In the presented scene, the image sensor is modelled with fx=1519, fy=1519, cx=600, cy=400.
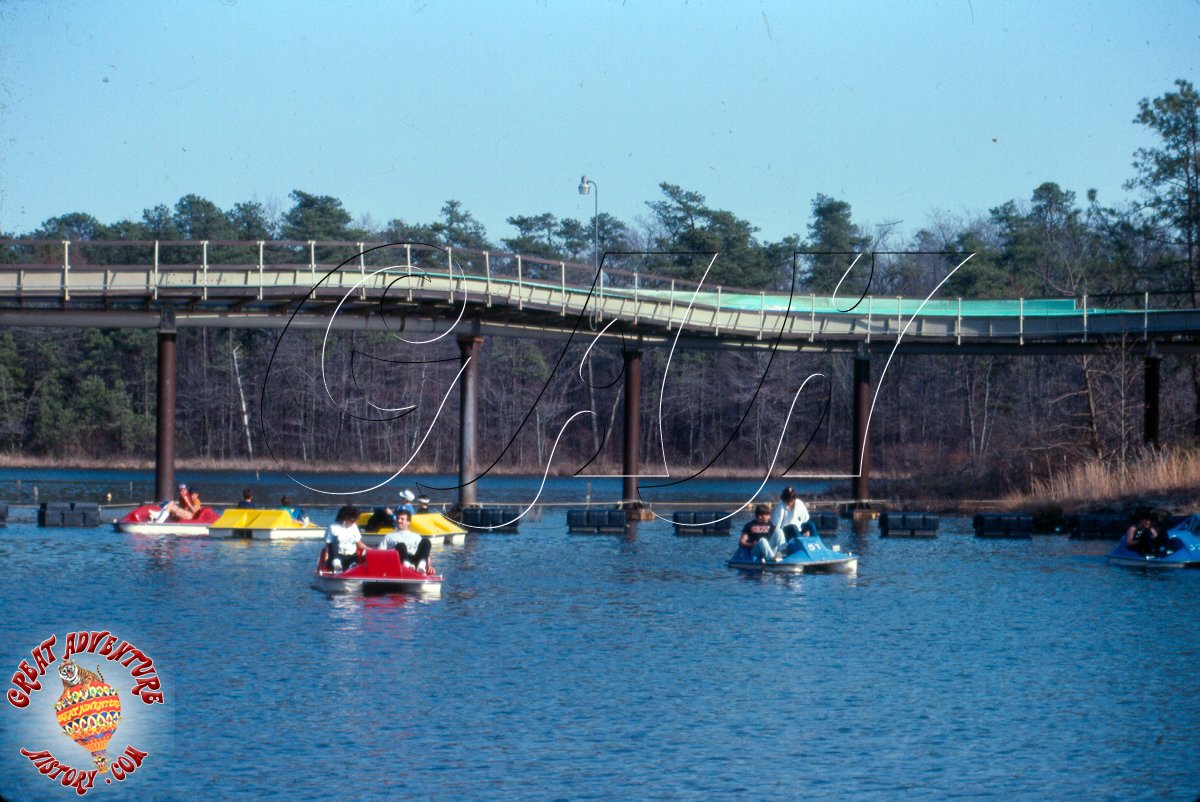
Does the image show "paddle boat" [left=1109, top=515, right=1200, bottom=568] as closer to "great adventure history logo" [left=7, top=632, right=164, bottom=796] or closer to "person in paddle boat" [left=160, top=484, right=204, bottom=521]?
"person in paddle boat" [left=160, top=484, right=204, bottom=521]

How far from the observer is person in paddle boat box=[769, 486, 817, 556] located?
41781mm

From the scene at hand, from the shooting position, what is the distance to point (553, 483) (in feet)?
315

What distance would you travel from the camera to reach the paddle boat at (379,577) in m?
35.2

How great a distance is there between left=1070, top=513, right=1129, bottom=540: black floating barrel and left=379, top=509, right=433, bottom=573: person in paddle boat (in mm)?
27064

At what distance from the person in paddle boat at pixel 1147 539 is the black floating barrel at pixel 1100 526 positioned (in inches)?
368

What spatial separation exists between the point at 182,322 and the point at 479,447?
5184 centimetres

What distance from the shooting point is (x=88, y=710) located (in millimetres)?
17953

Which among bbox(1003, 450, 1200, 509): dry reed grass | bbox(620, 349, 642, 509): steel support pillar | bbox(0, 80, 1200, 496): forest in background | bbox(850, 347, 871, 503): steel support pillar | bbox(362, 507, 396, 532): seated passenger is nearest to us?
bbox(362, 507, 396, 532): seated passenger

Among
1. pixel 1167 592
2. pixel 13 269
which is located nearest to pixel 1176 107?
pixel 1167 592

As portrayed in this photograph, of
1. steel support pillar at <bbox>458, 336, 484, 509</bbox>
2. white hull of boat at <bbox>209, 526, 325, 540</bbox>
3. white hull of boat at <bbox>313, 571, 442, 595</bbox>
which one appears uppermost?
steel support pillar at <bbox>458, 336, 484, 509</bbox>

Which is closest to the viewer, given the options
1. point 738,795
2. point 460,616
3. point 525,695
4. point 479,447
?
point 738,795

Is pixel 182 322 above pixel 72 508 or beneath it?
above

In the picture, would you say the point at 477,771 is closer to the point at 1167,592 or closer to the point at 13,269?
the point at 1167,592

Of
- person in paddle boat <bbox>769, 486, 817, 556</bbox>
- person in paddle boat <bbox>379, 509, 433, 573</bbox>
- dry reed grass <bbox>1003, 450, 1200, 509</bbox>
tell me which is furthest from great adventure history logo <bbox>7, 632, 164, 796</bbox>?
dry reed grass <bbox>1003, 450, 1200, 509</bbox>
